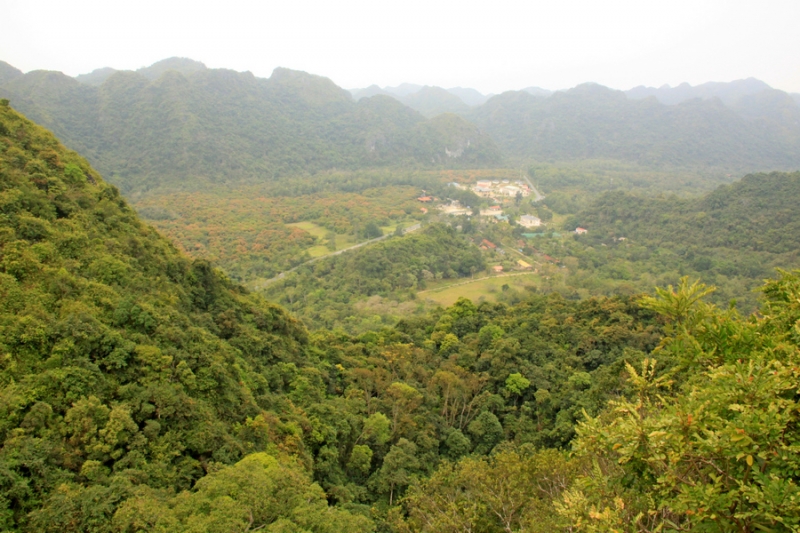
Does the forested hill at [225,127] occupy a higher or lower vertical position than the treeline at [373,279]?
higher

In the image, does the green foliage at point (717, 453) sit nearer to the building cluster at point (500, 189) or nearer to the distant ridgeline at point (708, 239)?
the distant ridgeline at point (708, 239)

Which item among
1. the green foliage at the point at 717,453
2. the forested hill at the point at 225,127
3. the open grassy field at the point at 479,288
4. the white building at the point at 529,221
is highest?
the forested hill at the point at 225,127

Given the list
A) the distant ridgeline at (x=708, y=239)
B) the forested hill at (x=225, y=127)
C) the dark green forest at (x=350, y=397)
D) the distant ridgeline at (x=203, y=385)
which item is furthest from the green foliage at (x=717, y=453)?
the forested hill at (x=225, y=127)

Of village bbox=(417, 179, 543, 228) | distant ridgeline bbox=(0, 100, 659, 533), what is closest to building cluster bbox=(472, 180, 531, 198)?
village bbox=(417, 179, 543, 228)

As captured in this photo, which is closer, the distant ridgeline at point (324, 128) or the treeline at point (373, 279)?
the treeline at point (373, 279)

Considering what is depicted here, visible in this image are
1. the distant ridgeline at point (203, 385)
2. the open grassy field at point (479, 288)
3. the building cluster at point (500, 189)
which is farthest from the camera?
the building cluster at point (500, 189)

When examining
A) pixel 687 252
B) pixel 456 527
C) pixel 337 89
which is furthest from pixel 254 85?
pixel 456 527

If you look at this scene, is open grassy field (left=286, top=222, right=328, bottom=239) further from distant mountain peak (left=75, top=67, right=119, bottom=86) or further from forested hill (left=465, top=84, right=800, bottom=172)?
distant mountain peak (left=75, top=67, right=119, bottom=86)
